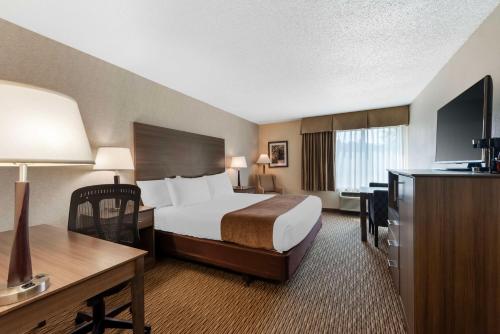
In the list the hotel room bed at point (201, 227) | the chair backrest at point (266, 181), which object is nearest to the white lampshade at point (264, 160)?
the chair backrest at point (266, 181)

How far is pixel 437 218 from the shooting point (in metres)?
1.21

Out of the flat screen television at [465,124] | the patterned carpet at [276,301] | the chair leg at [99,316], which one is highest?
the flat screen television at [465,124]

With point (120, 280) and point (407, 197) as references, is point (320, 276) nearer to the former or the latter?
point (407, 197)

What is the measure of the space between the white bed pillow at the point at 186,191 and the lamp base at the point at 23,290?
2.16 meters

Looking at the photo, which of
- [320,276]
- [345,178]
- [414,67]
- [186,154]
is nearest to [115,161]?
[186,154]

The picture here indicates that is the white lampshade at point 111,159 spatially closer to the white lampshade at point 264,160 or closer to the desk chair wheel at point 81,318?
the desk chair wheel at point 81,318

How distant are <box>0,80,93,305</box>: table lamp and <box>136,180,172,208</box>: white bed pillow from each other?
6.61 feet

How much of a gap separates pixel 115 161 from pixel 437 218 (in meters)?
2.78

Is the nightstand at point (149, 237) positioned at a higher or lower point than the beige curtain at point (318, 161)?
lower

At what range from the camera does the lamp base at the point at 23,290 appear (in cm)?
71

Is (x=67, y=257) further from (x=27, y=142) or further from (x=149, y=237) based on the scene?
(x=149, y=237)

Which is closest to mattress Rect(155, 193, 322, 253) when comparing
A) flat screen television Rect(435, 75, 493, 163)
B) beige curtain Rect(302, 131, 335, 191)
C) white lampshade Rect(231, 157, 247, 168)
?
flat screen television Rect(435, 75, 493, 163)

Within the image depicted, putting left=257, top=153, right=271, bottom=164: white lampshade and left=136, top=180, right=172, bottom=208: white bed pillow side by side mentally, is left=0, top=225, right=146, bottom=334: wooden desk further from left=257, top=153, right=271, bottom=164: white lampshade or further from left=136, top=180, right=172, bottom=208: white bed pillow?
left=257, top=153, right=271, bottom=164: white lampshade

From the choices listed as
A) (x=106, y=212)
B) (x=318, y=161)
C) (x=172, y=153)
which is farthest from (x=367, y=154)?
(x=106, y=212)
